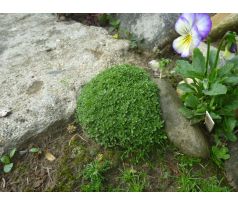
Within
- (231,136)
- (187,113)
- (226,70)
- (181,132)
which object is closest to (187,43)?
(226,70)

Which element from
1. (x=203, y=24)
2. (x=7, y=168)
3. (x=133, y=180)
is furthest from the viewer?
(x=7, y=168)

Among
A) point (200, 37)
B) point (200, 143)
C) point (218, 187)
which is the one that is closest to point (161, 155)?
point (200, 143)

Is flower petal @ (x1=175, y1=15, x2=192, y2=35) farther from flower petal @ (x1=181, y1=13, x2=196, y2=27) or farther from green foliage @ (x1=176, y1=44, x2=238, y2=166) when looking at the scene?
green foliage @ (x1=176, y1=44, x2=238, y2=166)

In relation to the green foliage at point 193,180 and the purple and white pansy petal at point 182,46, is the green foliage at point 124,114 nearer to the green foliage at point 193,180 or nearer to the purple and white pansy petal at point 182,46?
the green foliage at point 193,180

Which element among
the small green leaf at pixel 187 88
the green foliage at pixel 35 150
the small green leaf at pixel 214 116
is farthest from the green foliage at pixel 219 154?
the green foliage at pixel 35 150

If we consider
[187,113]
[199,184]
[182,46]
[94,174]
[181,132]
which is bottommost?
[199,184]

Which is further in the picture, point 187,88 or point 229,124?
point 187,88

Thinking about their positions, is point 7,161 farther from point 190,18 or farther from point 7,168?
point 190,18

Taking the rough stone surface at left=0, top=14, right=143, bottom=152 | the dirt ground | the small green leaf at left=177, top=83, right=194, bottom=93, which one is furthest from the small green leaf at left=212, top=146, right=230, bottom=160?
the rough stone surface at left=0, top=14, right=143, bottom=152
